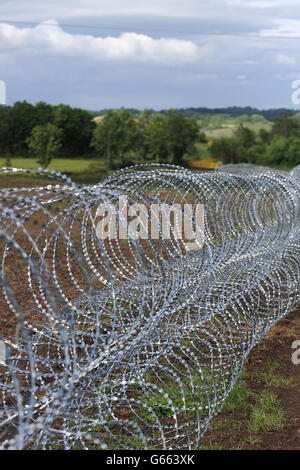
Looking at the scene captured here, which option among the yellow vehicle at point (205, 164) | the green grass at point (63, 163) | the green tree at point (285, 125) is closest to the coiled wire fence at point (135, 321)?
the green grass at point (63, 163)

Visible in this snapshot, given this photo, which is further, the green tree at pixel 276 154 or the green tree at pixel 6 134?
the green tree at pixel 276 154

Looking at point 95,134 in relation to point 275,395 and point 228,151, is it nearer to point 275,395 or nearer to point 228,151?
point 228,151

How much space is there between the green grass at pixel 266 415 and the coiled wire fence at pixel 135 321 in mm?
386

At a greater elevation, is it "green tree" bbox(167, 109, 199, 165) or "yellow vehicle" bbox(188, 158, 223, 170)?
"green tree" bbox(167, 109, 199, 165)

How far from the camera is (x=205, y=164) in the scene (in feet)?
125

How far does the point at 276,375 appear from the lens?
692 centimetres

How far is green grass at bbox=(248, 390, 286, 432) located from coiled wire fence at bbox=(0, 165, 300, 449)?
386 mm

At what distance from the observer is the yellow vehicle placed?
36.5 meters

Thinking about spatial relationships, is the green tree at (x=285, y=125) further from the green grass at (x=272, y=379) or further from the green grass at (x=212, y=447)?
the green grass at (x=212, y=447)

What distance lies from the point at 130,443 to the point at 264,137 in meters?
44.7

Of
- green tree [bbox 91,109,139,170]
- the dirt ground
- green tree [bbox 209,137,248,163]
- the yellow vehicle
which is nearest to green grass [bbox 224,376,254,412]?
the dirt ground

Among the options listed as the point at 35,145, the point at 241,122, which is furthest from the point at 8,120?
the point at 241,122

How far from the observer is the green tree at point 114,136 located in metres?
30.8

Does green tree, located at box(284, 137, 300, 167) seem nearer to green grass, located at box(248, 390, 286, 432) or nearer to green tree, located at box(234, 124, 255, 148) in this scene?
green tree, located at box(234, 124, 255, 148)
